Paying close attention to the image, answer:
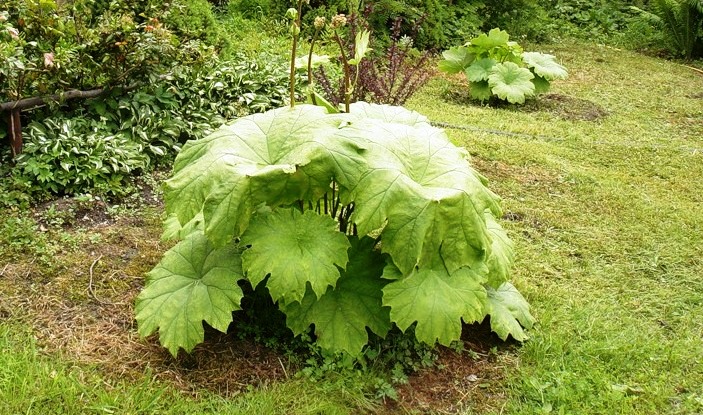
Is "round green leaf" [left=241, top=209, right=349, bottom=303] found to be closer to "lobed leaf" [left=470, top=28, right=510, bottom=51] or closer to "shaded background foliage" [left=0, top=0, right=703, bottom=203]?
"shaded background foliage" [left=0, top=0, right=703, bottom=203]

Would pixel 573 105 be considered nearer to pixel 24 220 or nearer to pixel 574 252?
pixel 574 252

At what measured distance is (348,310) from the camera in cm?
262

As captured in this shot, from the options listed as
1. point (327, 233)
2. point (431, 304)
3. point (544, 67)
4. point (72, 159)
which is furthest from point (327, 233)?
point (544, 67)

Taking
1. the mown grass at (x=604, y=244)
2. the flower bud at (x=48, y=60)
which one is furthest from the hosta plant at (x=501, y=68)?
the flower bud at (x=48, y=60)

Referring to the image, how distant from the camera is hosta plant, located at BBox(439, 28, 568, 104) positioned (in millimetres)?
6855

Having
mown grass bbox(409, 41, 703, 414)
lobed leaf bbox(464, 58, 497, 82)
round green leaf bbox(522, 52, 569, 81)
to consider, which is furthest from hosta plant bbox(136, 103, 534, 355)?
round green leaf bbox(522, 52, 569, 81)

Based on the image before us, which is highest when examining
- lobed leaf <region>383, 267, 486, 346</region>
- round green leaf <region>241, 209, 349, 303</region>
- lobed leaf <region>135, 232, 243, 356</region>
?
round green leaf <region>241, 209, 349, 303</region>

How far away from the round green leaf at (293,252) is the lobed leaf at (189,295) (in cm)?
18

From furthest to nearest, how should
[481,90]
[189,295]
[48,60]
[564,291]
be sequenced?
[481,90] → [48,60] → [564,291] → [189,295]

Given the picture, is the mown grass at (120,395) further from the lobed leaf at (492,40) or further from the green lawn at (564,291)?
the lobed leaf at (492,40)

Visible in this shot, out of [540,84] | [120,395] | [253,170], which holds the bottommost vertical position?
[540,84]

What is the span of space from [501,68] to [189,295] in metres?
5.32

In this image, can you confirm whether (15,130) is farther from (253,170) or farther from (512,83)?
(512,83)

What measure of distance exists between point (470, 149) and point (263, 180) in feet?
10.7
